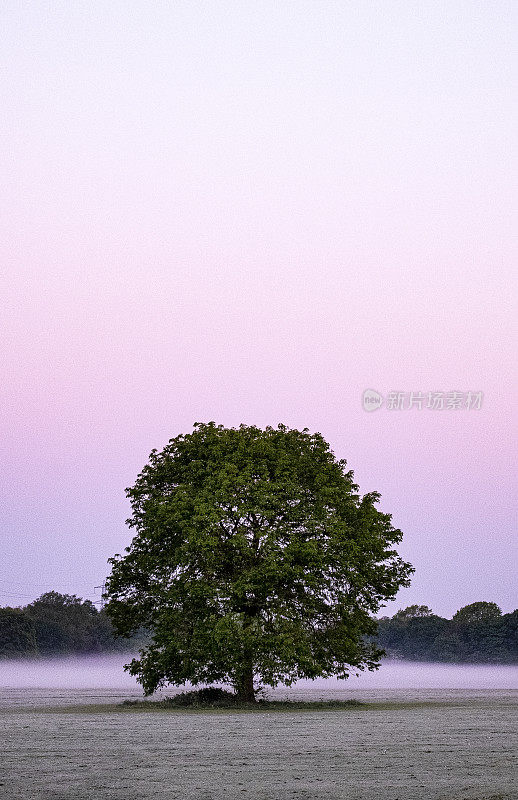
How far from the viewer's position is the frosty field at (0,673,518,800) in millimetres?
16688

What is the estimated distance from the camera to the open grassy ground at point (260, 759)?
656 inches

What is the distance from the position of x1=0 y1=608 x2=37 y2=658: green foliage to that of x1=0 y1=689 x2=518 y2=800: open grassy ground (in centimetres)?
13666

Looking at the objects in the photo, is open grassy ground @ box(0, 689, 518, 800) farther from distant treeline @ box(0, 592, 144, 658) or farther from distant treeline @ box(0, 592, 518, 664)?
distant treeline @ box(0, 592, 518, 664)

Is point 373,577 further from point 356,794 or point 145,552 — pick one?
point 356,794

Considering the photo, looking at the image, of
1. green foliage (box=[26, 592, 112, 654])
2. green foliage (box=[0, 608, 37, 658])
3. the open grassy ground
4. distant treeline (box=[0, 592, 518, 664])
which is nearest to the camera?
the open grassy ground

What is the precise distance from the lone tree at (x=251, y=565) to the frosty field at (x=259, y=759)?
9.15m

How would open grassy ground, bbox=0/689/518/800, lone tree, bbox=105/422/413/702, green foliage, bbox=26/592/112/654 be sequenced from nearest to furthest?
open grassy ground, bbox=0/689/518/800, lone tree, bbox=105/422/413/702, green foliage, bbox=26/592/112/654

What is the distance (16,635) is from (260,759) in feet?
513

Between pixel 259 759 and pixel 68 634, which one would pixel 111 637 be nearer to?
pixel 68 634

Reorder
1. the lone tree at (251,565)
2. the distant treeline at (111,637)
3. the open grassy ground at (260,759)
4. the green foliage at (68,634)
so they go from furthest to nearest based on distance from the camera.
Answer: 1. the green foliage at (68,634)
2. the distant treeline at (111,637)
3. the lone tree at (251,565)
4. the open grassy ground at (260,759)

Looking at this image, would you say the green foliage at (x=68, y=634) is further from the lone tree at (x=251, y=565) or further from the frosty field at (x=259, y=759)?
the frosty field at (x=259, y=759)

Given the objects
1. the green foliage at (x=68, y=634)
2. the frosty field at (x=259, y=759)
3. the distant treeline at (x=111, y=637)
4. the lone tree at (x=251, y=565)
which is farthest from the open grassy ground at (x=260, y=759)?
the green foliage at (x=68, y=634)

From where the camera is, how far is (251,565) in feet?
155

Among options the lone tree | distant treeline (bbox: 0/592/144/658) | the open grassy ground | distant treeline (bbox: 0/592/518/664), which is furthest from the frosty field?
distant treeline (bbox: 0/592/518/664)
